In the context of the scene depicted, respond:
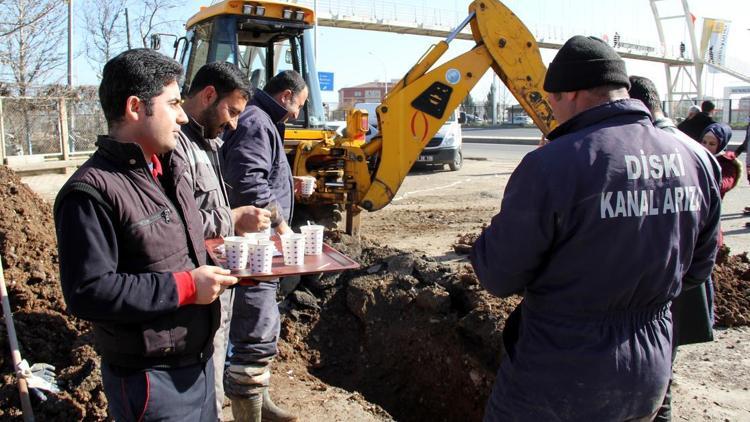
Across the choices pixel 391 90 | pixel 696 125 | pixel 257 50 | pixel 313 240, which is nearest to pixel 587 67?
pixel 313 240

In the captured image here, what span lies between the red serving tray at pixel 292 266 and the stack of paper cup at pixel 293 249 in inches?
1.1

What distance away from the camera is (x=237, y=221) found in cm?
293

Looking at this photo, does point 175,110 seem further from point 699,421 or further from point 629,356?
point 699,421

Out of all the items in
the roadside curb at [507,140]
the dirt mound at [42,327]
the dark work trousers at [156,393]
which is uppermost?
the roadside curb at [507,140]

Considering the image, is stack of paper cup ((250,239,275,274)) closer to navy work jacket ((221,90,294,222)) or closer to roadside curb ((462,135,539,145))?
navy work jacket ((221,90,294,222))

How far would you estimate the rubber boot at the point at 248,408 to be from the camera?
3.60 metres

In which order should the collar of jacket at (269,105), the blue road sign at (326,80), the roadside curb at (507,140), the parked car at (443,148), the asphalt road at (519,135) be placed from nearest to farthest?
the collar of jacket at (269,105) < the parked car at (443,148) < the blue road sign at (326,80) < the roadside curb at (507,140) < the asphalt road at (519,135)

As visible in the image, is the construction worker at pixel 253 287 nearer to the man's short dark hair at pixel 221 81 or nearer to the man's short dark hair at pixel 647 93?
the man's short dark hair at pixel 221 81

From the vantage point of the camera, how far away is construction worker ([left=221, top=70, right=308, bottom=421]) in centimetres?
346

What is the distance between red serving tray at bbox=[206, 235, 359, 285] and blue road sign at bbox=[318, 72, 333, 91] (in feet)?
73.5

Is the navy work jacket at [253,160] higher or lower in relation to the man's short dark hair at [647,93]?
lower

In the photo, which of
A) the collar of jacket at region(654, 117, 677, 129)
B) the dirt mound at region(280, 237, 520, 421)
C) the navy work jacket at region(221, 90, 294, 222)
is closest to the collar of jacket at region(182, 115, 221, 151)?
the navy work jacket at region(221, 90, 294, 222)

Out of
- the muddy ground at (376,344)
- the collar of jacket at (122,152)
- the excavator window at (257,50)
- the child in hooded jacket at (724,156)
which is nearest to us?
the collar of jacket at (122,152)

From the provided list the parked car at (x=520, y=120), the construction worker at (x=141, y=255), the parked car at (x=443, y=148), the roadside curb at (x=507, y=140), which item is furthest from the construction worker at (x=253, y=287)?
the parked car at (x=520, y=120)
